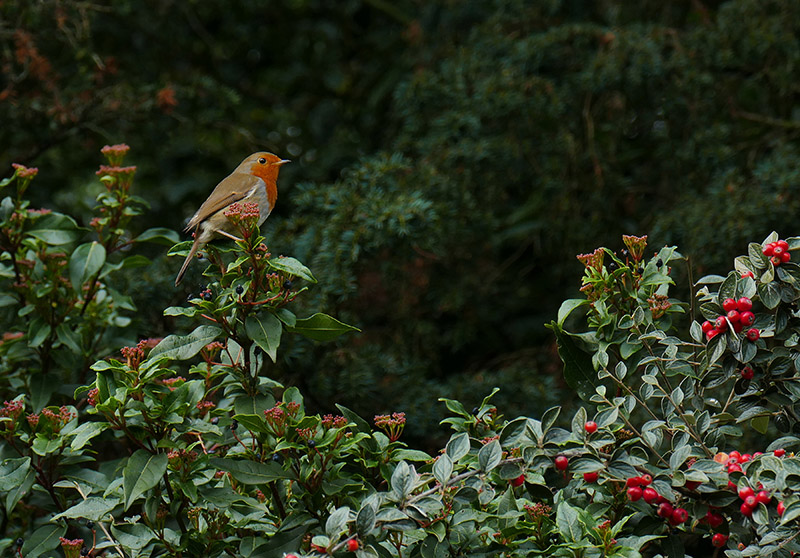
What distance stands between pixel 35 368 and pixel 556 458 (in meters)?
1.58

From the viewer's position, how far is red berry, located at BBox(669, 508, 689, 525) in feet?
4.74

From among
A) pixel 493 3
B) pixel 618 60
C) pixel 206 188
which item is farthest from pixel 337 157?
pixel 618 60

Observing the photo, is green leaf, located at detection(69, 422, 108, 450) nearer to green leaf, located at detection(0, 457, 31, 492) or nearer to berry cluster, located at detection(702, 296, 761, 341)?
green leaf, located at detection(0, 457, 31, 492)

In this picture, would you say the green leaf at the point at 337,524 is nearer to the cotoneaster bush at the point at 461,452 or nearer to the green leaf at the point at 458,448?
the cotoneaster bush at the point at 461,452

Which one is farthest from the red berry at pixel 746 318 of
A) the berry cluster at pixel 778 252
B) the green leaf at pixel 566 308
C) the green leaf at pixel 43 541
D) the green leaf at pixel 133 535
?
the green leaf at pixel 43 541

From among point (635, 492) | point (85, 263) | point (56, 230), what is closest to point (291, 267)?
point (635, 492)

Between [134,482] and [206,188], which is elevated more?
[134,482]

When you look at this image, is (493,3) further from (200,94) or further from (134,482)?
(134,482)

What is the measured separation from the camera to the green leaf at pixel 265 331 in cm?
150

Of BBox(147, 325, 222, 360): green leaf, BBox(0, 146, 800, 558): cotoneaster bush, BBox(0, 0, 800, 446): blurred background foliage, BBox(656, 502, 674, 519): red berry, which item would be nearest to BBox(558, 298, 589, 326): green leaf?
BBox(0, 146, 800, 558): cotoneaster bush

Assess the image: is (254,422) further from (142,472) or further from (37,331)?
(37,331)

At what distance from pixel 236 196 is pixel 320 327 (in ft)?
3.15

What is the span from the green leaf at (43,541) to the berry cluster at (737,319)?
1.30 metres

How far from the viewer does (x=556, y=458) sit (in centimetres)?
147
